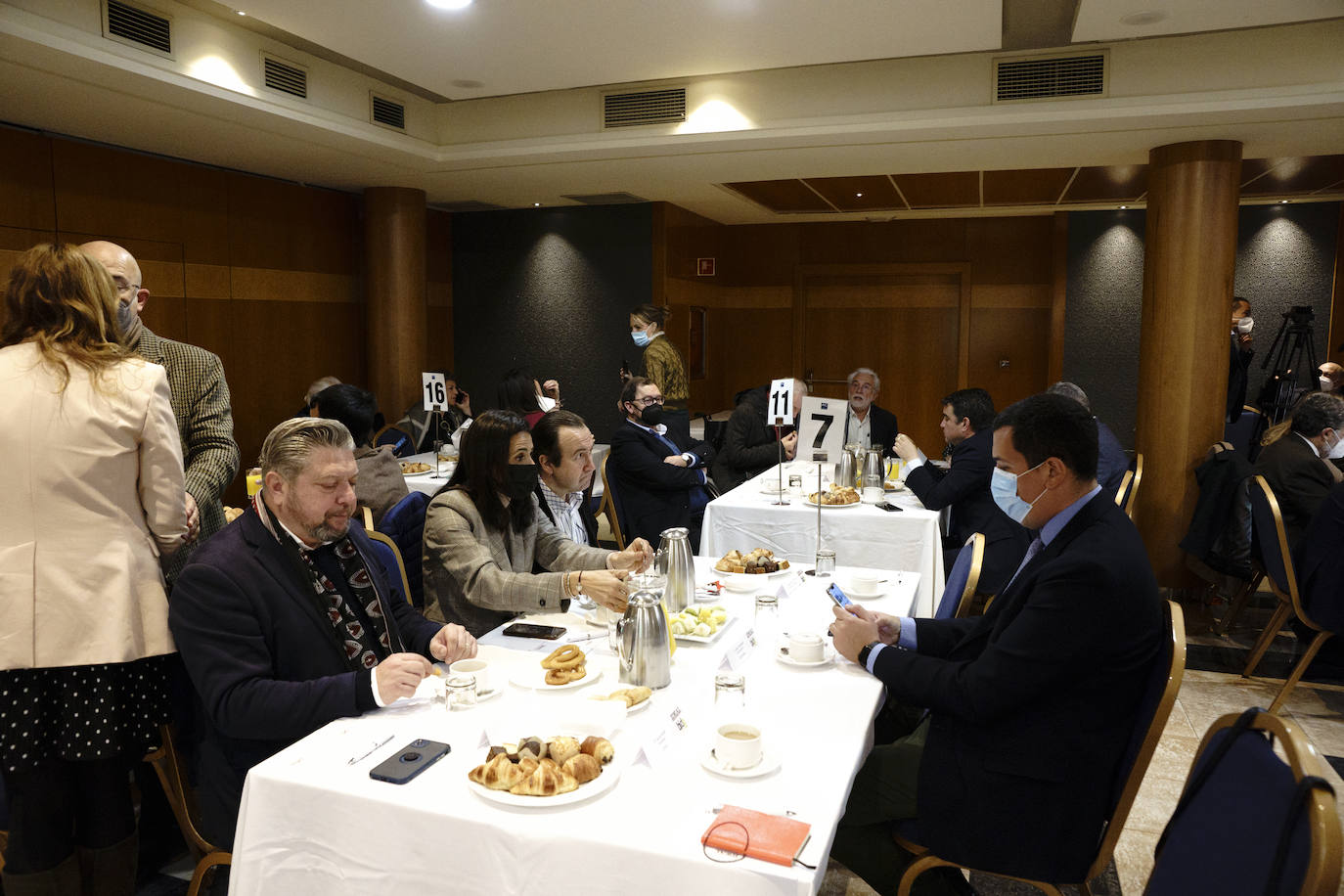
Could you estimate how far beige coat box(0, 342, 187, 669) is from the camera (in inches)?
73.9

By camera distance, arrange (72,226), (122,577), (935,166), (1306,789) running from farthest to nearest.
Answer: (935,166)
(72,226)
(122,577)
(1306,789)

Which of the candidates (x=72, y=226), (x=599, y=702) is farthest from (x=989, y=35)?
(x=72, y=226)

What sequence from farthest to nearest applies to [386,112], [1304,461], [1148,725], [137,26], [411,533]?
[386,112], [137,26], [1304,461], [411,533], [1148,725]

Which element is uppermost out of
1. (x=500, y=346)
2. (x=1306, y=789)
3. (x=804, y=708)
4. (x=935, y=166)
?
(x=935, y=166)

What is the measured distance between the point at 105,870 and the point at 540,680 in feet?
3.59

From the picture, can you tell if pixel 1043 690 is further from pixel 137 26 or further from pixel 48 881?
pixel 137 26

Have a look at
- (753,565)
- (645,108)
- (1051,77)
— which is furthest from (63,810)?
(1051,77)

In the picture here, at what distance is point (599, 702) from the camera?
177 centimetres

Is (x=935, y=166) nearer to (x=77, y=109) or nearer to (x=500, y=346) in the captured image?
(x=500, y=346)

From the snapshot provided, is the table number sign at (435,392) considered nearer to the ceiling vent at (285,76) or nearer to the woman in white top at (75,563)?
the ceiling vent at (285,76)

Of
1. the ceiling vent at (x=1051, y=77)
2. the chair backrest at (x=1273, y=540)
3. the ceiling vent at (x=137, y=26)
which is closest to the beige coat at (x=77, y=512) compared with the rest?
the ceiling vent at (x=137, y=26)

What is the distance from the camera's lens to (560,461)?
9.52ft

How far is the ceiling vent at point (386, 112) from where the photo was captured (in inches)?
234

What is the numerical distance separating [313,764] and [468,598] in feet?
2.89
